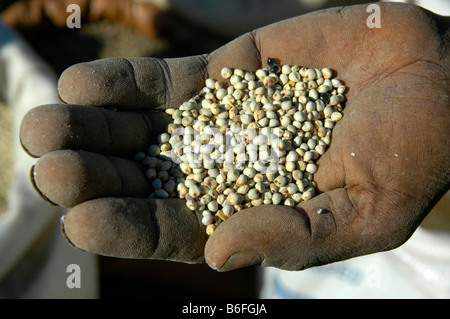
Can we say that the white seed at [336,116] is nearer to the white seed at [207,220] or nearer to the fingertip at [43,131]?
the white seed at [207,220]

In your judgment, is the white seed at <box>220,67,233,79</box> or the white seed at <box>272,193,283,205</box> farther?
the white seed at <box>220,67,233,79</box>

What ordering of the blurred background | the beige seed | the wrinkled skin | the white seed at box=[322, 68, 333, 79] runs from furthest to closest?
1. the blurred background
2. the white seed at box=[322, 68, 333, 79]
3. the beige seed
4. the wrinkled skin

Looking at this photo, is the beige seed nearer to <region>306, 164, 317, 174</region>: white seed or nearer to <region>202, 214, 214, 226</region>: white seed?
<region>202, 214, 214, 226</region>: white seed

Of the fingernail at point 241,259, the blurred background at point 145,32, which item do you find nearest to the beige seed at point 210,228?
the fingernail at point 241,259

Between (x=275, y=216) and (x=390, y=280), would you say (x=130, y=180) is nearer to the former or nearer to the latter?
(x=275, y=216)

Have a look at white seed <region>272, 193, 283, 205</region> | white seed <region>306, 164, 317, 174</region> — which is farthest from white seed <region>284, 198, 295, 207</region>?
white seed <region>306, 164, 317, 174</region>
